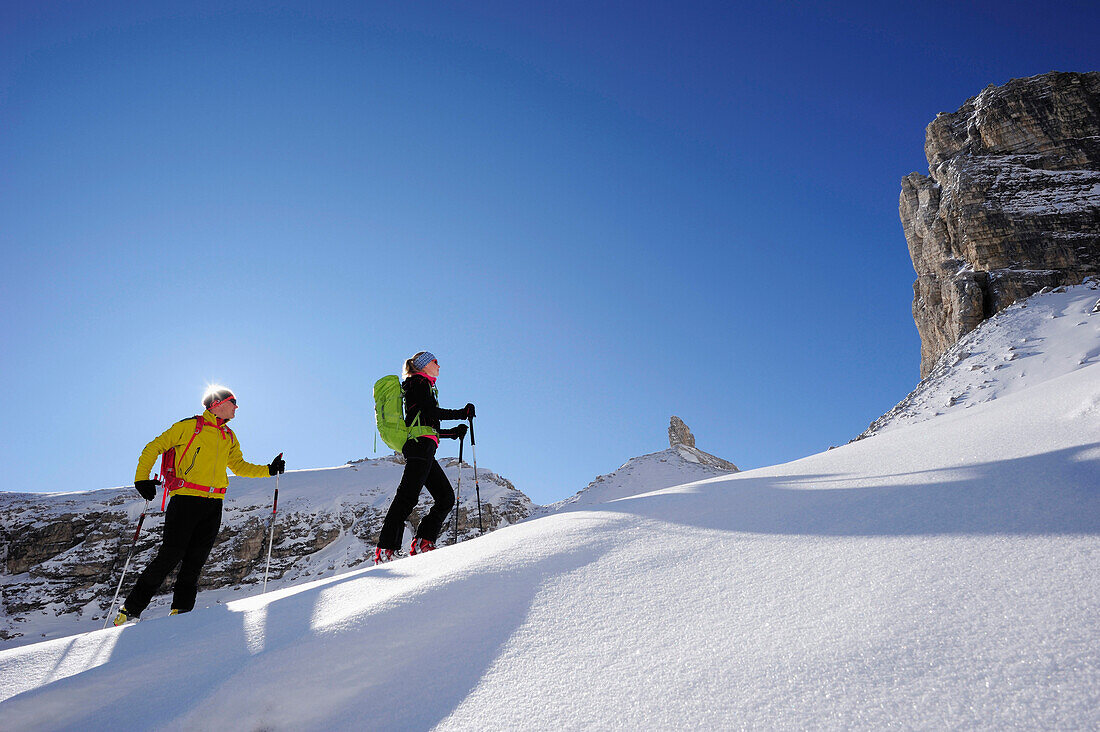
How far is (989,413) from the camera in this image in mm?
4539

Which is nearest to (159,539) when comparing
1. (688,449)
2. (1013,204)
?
(688,449)

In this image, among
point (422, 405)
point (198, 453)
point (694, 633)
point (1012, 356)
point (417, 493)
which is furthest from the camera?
point (1012, 356)

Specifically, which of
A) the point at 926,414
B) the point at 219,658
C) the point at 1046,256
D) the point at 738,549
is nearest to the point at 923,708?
the point at 738,549

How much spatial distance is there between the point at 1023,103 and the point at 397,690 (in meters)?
43.3

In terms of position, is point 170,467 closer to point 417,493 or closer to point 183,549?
point 183,549

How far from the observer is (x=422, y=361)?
5.85 metres

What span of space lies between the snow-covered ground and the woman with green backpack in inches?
92.9

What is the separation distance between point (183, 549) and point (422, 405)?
258 centimetres

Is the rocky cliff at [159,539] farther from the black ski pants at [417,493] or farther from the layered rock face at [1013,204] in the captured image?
the layered rock face at [1013,204]

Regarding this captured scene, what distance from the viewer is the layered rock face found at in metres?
26.3

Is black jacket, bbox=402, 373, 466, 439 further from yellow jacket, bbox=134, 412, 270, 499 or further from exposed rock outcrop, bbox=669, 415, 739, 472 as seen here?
exposed rock outcrop, bbox=669, 415, 739, 472

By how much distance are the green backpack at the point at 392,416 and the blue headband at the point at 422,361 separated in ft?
0.90

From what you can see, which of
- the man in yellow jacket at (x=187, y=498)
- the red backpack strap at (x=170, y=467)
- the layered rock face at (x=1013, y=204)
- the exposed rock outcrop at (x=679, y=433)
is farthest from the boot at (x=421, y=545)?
the layered rock face at (x=1013, y=204)

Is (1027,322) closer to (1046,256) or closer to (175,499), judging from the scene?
(1046,256)
